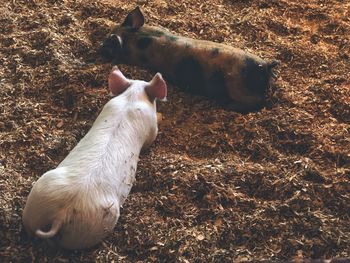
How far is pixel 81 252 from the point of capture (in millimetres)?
2164

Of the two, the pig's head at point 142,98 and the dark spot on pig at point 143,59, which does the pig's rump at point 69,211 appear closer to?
the pig's head at point 142,98

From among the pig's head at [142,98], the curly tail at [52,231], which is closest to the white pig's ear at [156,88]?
the pig's head at [142,98]

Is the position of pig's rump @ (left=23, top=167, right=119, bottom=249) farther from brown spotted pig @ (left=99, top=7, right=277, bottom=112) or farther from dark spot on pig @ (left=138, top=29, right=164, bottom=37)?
dark spot on pig @ (left=138, top=29, right=164, bottom=37)

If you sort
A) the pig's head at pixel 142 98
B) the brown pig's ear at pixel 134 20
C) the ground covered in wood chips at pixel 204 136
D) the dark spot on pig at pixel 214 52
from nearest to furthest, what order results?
the ground covered in wood chips at pixel 204 136 < the pig's head at pixel 142 98 < the dark spot on pig at pixel 214 52 < the brown pig's ear at pixel 134 20

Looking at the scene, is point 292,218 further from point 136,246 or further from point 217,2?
point 217,2

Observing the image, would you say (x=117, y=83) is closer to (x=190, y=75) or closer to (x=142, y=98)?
(x=142, y=98)

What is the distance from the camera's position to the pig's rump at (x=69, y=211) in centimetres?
203

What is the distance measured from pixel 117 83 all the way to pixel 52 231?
1096 mm

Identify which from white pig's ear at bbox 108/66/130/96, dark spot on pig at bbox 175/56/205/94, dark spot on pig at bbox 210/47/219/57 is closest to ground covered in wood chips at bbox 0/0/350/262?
dark spot on pig at bbox 175/56/205/94

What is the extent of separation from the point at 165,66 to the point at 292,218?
1.35 meters

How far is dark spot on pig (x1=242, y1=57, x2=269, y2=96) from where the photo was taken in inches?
119

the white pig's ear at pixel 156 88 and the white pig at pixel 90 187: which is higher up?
the white pig's ear at pixel 156 88

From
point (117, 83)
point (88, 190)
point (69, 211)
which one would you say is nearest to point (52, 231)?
point (69, 211)

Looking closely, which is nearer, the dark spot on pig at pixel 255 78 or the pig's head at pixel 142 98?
the pig's head at pixel 142 98
